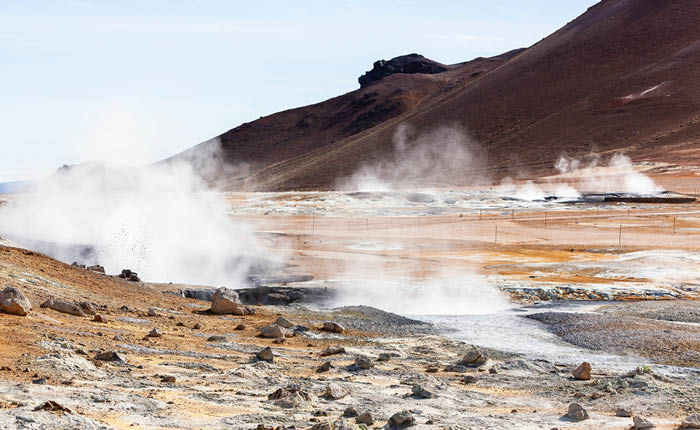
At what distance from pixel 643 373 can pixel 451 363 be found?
112 inches

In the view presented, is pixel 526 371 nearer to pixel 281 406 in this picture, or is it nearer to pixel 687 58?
pixel 281 406

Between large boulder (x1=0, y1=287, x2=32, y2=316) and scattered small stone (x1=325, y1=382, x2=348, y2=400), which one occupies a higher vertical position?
large boulder (x1=0, y1=287, x2=32, y2=316)

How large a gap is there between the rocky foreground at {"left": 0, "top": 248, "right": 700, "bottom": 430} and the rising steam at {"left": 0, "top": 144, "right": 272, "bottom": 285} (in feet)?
34.9

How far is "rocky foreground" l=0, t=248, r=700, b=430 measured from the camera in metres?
9.30

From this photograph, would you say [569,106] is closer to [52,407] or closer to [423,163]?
[423,163]

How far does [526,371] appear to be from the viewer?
13.8 m

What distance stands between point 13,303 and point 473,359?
6.94 m

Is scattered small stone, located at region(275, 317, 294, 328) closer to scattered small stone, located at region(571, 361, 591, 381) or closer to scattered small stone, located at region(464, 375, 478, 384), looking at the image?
scattered small stone, located at region(464, 375, 478, 384)

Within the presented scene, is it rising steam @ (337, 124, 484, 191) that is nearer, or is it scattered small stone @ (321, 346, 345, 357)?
scattered small stone @ (321, 346, 345, 357)

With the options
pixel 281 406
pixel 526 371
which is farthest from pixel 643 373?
pixel 281 406

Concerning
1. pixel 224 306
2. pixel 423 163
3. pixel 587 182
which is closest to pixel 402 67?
pixel 423 163

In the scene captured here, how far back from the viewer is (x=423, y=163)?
4306 inches

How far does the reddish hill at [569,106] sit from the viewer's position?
316 ft

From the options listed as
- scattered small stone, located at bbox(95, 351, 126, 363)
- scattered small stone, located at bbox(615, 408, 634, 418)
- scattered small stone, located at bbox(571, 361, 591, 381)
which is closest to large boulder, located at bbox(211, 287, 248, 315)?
scattered small stone, located at bbox(95, 351, 126, 363)
